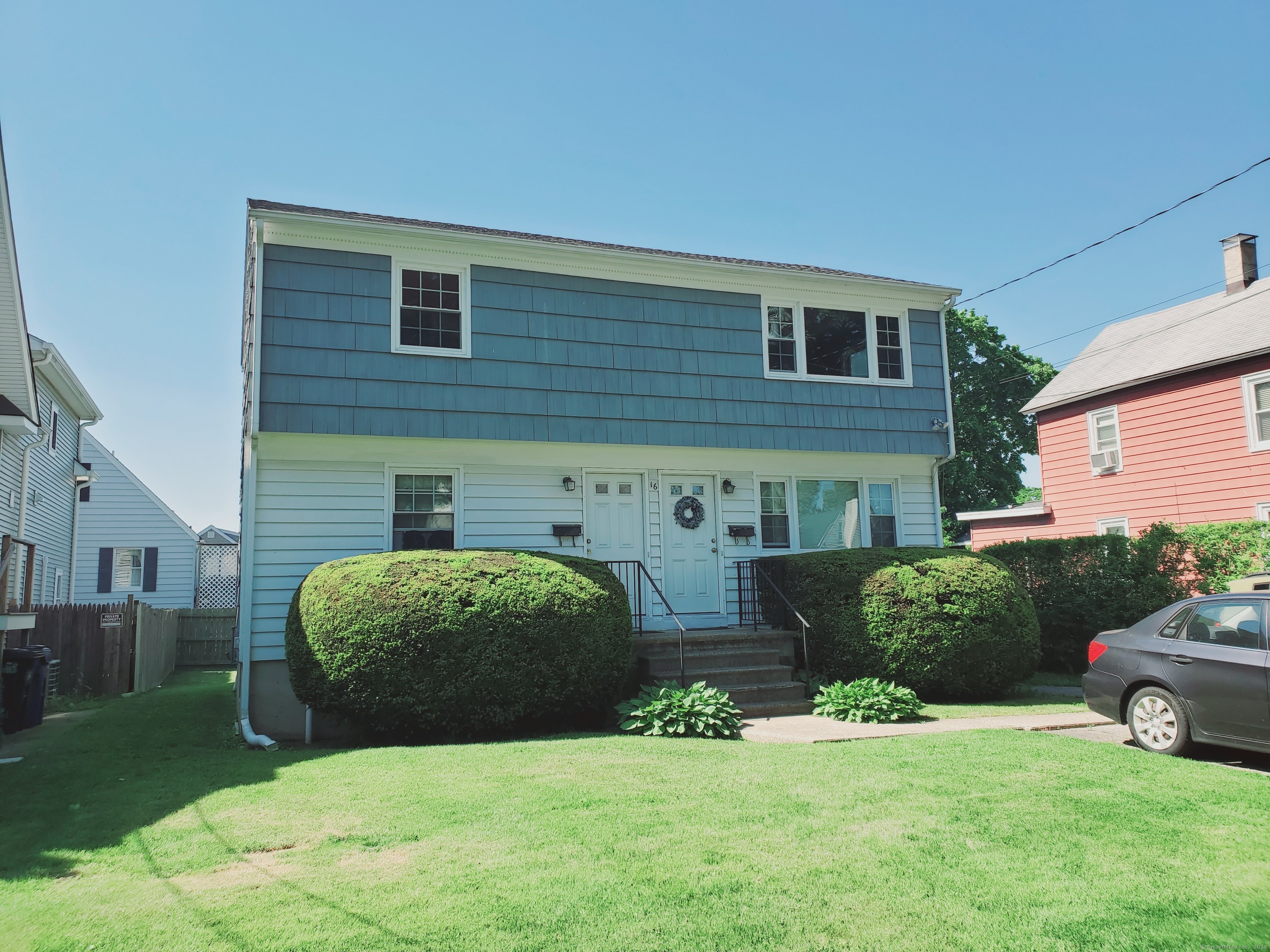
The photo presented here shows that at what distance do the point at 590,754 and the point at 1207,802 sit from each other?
4383 mm

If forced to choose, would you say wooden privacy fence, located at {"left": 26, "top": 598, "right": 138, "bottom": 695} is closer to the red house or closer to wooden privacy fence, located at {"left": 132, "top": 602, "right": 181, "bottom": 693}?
wooden privacy fence, located at {"left": 132, "top": 602, "right": 181, "bottom": 693}

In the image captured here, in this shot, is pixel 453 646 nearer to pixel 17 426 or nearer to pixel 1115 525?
pixel 17 426

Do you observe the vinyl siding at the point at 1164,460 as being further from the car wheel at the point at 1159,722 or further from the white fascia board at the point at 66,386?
the white fascia board at the point at 66,386

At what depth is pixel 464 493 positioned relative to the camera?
1108 cm

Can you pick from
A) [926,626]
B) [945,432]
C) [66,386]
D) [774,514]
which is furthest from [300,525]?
[66,386]

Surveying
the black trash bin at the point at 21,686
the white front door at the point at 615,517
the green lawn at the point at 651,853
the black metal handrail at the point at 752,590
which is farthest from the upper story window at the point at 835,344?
the black trash bin at the point at 21,686

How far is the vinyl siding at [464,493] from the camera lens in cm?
1020

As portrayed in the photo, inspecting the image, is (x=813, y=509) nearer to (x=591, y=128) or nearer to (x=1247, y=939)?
(x=591, y=128)

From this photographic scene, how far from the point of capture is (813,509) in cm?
1296

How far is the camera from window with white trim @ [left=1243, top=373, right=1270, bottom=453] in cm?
1588

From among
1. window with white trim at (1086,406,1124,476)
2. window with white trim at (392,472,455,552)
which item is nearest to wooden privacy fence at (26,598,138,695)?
window with white trim at (392,472,455,552)

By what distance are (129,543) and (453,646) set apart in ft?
74.6

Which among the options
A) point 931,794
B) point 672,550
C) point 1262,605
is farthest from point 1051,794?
point 672,550

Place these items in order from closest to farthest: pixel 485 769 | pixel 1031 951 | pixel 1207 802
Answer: pixel 1031 951 → pixel 1207 802 → pixel 485 769
